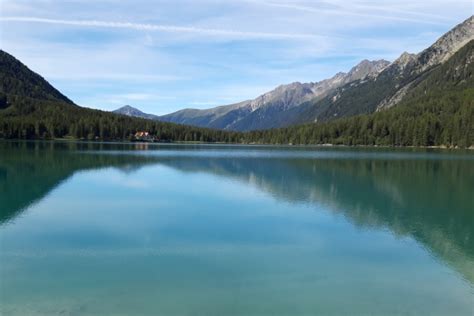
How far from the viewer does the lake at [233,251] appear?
45.2 ft

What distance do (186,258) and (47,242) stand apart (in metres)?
6.81

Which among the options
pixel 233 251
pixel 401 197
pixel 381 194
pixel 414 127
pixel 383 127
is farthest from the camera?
pixel 383 127

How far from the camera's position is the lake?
1377 cm

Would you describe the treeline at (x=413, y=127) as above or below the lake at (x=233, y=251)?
above

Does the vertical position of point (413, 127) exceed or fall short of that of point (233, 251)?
it exceeds it

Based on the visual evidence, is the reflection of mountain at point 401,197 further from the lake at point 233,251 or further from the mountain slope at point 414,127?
the mountain slope at point 414,127

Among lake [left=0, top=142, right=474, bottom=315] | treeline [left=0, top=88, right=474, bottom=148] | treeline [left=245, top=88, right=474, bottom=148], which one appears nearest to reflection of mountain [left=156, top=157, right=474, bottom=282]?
lake [left=0, top=142, right=474, bottom=315]

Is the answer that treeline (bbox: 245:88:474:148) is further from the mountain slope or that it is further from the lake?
the lake

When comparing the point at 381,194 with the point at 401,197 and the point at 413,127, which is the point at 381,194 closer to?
the point at 401,197

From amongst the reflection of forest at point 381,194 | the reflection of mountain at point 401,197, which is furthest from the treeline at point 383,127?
the reflection of mountain at point 401,197

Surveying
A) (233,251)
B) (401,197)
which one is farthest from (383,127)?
(233,251)

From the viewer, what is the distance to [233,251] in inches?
768

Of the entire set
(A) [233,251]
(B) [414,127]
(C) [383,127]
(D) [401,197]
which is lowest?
(A) [233,251]

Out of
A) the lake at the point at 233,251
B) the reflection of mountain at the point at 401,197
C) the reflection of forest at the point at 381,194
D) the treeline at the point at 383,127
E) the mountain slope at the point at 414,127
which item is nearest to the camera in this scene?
the lake at the point at 233,251
